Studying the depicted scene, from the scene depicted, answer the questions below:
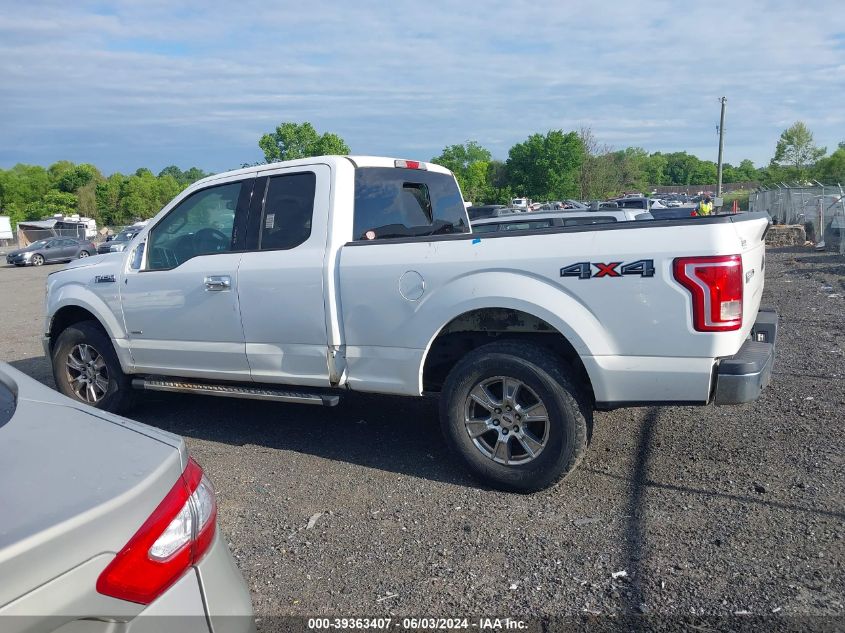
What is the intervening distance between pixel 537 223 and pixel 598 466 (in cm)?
651

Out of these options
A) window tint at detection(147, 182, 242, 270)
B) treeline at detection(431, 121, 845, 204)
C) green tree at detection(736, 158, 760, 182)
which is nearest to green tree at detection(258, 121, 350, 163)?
treeline at detection(431, 121, 845, 204)

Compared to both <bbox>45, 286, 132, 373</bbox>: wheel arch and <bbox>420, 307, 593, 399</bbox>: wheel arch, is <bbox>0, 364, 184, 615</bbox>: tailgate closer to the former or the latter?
<bbox>420, 307, 593, 399</bbox>: wheel arch

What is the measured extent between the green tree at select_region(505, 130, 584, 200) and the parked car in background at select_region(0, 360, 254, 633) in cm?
7004

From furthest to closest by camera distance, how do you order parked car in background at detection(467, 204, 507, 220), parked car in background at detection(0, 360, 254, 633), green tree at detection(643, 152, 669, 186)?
green tree at detection(643, 152, 669, 186), parked car in background at detection(467, 204, 507, 220), parked car in background at detection(0, 360, 254, 633)

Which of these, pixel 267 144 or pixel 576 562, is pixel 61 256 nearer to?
pixel 267 144

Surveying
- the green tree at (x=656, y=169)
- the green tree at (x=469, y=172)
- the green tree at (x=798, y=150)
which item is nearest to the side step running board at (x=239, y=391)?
the green tree at (x=469, y=172)

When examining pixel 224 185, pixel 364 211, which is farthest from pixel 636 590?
pixel 224 185

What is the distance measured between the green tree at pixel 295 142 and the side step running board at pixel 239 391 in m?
43.8

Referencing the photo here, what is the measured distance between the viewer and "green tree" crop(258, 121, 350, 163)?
48.2 meters

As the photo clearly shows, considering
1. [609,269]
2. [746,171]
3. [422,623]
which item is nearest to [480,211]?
[609,269]

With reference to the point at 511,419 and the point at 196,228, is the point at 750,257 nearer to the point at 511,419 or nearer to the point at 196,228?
the point at 511,419

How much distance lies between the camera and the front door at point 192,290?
5.30 metres

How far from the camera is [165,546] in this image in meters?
1.89

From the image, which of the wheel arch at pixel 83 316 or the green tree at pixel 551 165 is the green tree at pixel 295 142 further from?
the wheel arch at pixel 83 316
